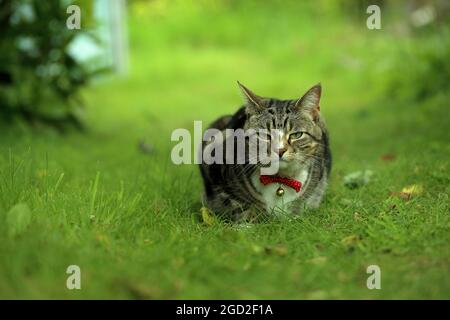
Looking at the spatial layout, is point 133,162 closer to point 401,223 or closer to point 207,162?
point 207,162

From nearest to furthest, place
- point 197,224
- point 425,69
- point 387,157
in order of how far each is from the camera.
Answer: point 197,224
point 387,157
point 425,69

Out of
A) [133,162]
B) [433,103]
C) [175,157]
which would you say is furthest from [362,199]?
[433,103]

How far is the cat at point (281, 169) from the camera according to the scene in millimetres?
2896

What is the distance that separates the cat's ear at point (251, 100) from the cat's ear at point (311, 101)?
0.62 ft

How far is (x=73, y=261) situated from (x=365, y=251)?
1203 millimetres

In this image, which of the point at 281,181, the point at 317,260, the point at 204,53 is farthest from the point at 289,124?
the point at 204,53

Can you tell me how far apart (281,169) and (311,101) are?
0.37 meters

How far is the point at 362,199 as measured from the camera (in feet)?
10.6

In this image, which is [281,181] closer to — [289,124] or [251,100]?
[289,124]

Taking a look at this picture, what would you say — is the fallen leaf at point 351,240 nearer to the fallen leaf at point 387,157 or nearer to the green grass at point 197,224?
the green grass at point 197,224

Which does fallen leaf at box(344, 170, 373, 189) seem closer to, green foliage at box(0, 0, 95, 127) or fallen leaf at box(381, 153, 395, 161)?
fallen leaf at box(381, 153, 395, 161)

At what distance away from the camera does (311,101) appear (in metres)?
2.96

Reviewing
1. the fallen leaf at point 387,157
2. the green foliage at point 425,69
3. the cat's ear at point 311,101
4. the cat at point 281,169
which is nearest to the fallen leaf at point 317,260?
the cat at point 281,169

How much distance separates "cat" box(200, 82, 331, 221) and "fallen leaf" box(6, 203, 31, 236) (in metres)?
1.02
